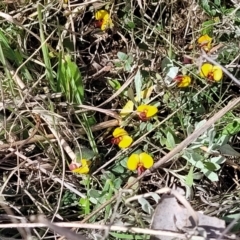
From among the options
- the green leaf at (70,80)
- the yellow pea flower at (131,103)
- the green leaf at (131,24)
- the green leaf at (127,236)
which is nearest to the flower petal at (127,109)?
the yellow pea flower at (131,103)

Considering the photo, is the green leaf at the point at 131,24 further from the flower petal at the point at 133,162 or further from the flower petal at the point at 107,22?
the flower petal at the point at 133,162

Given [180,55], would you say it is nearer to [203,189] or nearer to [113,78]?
[113,78]

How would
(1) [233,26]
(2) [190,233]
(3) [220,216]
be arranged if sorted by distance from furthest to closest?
(1) [233,26] < (3) [220,216] < (2) [190,233]

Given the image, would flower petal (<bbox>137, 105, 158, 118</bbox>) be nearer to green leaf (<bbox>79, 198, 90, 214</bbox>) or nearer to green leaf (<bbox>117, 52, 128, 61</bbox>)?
green leaf (<bbox>117, 52, 128, 61</bbox>)

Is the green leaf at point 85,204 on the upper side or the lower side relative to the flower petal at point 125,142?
lower

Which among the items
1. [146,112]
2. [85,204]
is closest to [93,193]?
[85,204]

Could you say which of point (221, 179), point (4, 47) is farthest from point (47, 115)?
point (221, 179)

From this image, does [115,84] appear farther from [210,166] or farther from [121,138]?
[210,166]
